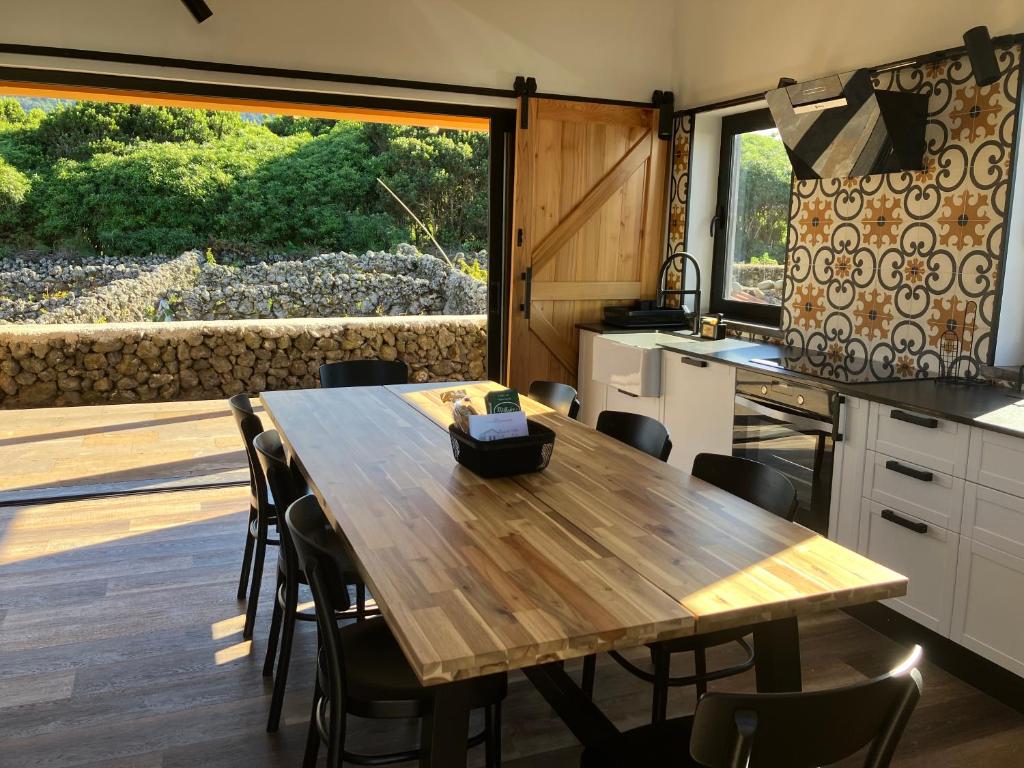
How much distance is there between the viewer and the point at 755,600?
1670 millimetres

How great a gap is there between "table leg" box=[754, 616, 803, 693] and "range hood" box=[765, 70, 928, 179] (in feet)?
8.28

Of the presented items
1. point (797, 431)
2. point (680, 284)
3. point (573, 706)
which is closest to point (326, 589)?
point (573, 706)

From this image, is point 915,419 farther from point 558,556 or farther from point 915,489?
point 558,556

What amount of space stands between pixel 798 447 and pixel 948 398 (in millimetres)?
661

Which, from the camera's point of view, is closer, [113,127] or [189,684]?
[189,684]

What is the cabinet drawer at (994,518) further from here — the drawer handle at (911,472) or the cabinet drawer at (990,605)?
the drawer handle at (911,472)

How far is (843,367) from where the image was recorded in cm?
395

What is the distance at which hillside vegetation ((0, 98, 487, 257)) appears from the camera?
12.3 meters

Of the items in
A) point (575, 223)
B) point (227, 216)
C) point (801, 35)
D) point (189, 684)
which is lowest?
point (189, 684)

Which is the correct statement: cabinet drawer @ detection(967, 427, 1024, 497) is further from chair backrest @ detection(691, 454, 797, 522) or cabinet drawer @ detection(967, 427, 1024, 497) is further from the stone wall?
the stone wall

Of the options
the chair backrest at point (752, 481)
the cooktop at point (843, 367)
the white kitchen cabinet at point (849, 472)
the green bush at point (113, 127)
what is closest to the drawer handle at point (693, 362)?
the cooktop at point (843, 367)

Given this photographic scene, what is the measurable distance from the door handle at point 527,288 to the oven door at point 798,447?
187cm

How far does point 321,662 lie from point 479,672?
837mm

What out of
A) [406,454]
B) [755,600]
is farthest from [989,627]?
[406,454]
